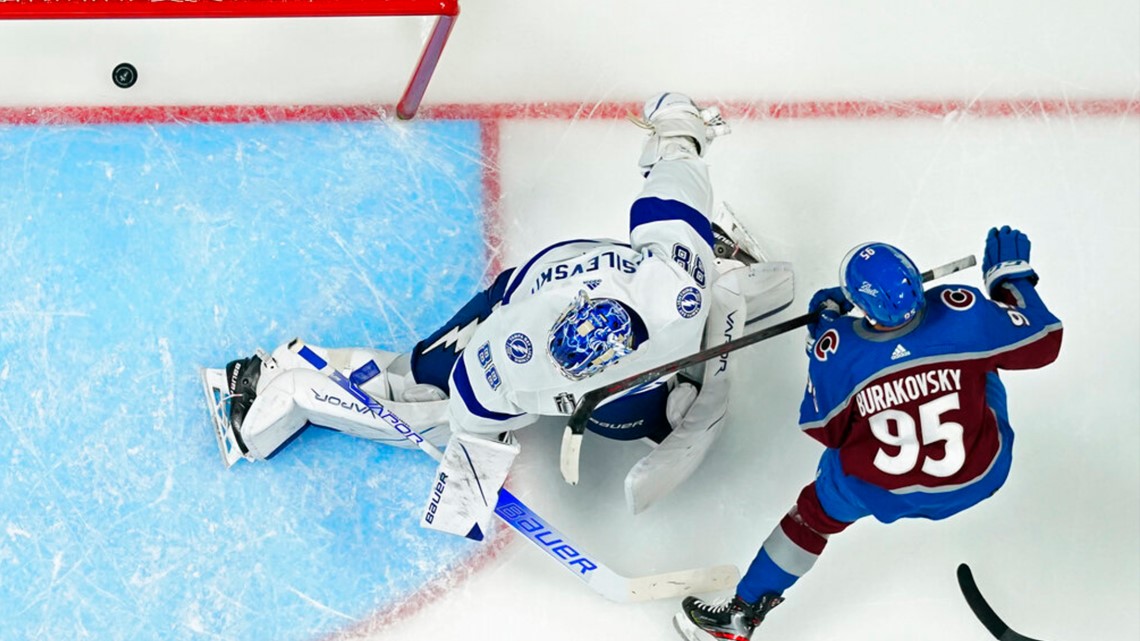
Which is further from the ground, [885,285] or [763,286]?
[885,285]

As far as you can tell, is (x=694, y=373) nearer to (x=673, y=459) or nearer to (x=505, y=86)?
(x=673, y=459)

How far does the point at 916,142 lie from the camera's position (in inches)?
147

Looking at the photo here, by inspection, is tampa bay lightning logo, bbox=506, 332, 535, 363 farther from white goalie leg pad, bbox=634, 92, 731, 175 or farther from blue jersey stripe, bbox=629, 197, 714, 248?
white goalie leg pad, bbox=634, 92, 731, 175

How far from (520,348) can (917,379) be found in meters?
0.85

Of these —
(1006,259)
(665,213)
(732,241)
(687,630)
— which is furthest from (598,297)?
(687,630)

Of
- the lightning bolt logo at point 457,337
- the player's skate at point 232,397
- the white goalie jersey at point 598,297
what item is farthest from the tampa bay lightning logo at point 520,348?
the player's skate at point 232,397

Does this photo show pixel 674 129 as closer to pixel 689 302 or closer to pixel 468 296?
pixel 689 302

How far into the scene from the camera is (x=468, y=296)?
139 inches

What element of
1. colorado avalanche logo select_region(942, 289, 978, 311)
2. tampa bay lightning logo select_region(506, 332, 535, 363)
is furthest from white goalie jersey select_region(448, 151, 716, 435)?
colorado avalanche logo select_region(942, 289, 978, 311)

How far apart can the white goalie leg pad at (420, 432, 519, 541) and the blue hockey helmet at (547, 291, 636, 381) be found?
60 centimetres

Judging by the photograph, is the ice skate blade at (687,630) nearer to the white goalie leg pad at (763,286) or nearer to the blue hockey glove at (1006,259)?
the white goalie leg pad at (763,286)

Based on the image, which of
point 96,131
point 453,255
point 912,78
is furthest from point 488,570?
point 912,78

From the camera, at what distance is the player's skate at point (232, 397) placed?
328 centimetres

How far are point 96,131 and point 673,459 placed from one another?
1890 millimetres
